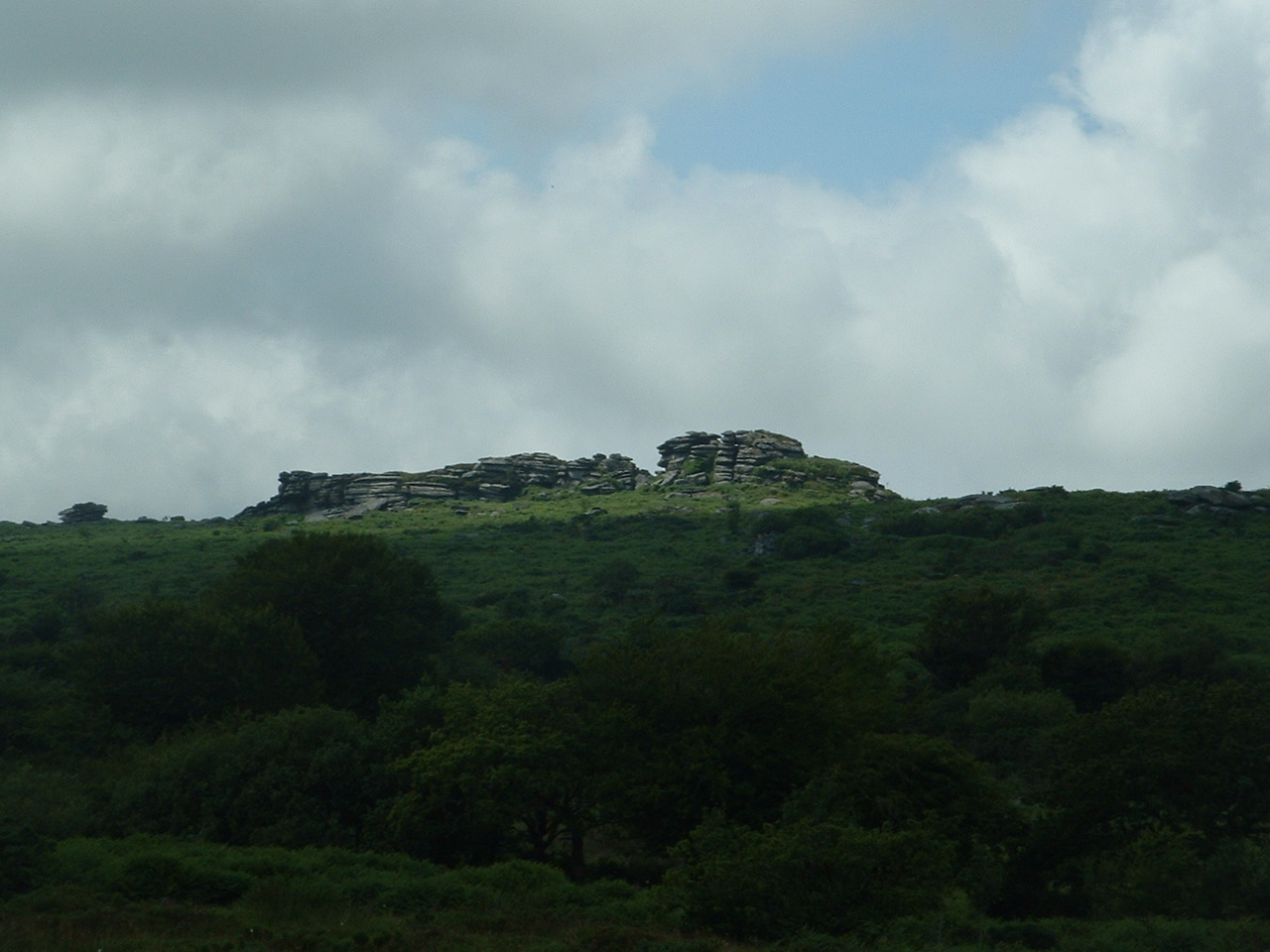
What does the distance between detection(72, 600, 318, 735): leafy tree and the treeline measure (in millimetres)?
86

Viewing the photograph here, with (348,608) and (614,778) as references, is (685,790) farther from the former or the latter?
(348,608)

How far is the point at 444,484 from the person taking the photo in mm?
122938

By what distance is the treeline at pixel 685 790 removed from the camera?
73.9 ft

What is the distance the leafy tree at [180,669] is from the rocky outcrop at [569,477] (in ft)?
232

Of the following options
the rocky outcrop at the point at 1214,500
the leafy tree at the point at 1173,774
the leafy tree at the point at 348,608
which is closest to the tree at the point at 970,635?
the leafy tree at the point at 348,608

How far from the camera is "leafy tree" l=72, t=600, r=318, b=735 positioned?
42281 mm

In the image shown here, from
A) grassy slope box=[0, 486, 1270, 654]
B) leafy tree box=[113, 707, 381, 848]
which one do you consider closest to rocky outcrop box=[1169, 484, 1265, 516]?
grassy slope box=[0, 486, 1270, 654]

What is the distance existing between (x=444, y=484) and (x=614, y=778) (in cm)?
9441

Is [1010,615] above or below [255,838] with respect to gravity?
above

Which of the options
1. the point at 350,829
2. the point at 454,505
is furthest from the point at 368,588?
the point at 454,505

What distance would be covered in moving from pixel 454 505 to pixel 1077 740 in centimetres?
8886

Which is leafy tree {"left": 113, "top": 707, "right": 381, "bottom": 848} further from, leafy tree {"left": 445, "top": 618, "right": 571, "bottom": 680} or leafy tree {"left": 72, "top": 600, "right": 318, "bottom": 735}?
leafy tree {"left": 445, "top": 618, "right": 571, "bottom": 680}

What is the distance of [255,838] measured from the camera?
102 feet

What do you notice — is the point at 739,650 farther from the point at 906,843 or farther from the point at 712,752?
the point at 906,843
